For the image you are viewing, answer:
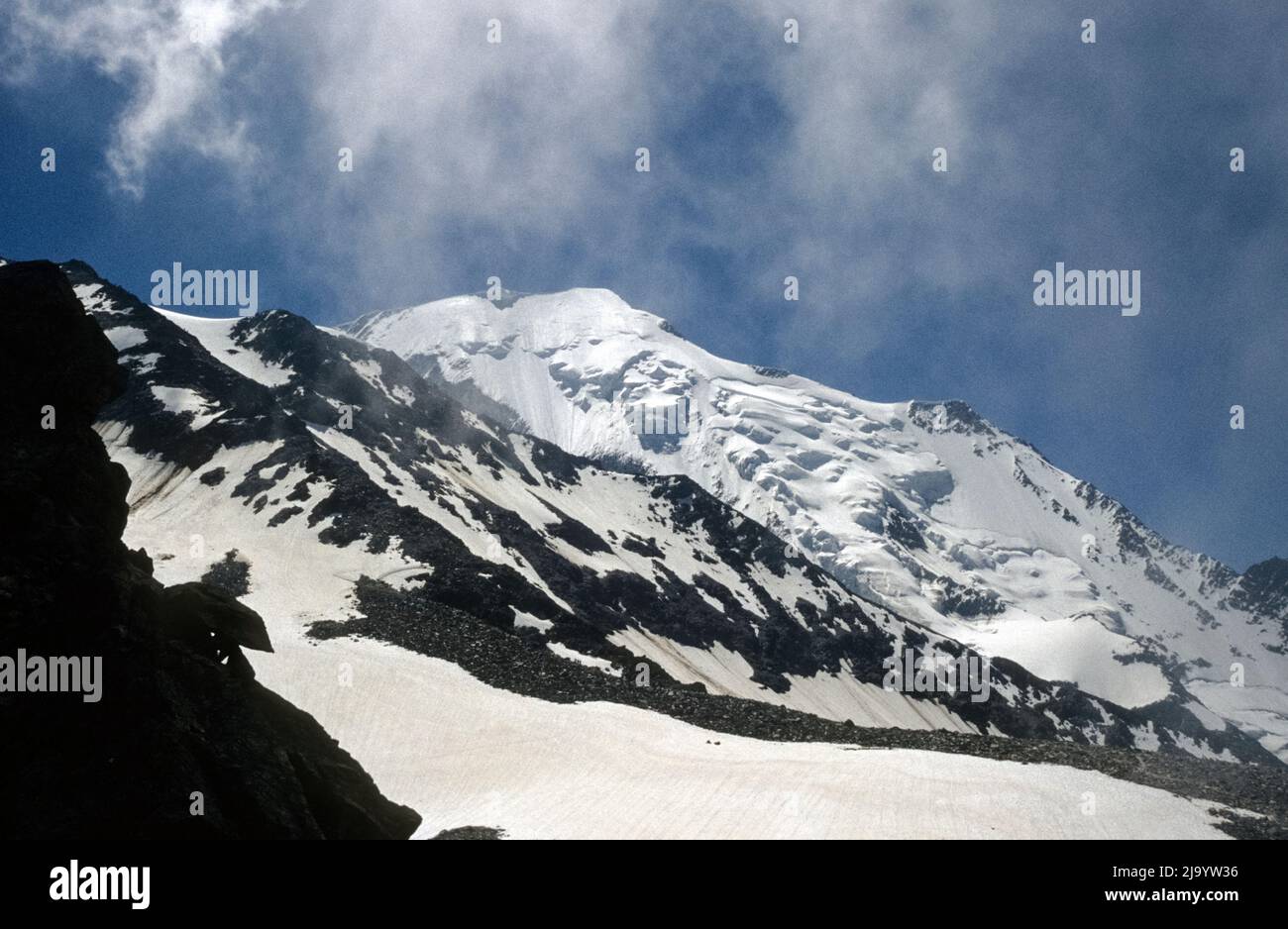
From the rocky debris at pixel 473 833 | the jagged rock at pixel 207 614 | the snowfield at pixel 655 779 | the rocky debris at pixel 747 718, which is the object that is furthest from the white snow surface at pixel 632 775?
the jagged rock at pixel 207 614

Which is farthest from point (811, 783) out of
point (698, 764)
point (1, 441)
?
point (1, 441)

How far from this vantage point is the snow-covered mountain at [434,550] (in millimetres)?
61938

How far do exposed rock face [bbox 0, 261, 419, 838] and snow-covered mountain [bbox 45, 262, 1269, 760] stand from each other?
2841cm

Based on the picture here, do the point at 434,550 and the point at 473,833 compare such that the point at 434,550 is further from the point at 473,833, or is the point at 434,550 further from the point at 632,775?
the point at 473,833

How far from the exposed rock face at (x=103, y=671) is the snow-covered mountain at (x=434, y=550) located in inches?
1119

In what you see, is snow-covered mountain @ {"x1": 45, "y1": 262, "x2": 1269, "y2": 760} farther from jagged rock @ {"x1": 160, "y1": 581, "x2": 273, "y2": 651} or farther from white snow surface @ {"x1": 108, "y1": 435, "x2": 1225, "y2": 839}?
jagged rock @ {"x1": 160, "y1": 581, "x2": 273, "y2": 651}

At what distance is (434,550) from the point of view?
89.8 metres

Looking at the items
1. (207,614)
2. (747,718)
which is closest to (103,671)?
(207,614)

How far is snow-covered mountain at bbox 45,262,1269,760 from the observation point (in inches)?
2438

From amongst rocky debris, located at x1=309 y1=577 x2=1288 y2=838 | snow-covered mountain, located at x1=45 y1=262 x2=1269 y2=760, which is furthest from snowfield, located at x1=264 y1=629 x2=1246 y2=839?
snow-covered mountain, located at x1=45 y1=262 x2=1269 y2=760

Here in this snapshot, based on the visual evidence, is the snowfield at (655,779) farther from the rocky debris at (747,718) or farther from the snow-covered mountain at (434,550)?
the snow-covered mountain at (434,550)
